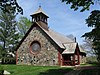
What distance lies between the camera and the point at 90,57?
239 feet

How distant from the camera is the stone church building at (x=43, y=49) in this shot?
38094 mm

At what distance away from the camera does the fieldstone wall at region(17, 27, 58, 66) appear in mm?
38331

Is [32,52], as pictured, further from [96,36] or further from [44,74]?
[96,36]

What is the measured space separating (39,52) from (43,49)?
1.03 m

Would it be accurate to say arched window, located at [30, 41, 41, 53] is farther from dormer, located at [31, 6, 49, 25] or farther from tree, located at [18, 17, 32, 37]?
tree, located at [18, 17, 32, 37]

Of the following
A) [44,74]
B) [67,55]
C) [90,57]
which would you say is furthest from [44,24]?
[90,57]

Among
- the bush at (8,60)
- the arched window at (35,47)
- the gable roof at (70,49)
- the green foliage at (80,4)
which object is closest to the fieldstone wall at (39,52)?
the arched window at (35,47)

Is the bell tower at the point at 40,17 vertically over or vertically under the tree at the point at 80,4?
over

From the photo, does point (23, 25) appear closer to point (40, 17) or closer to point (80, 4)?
point (40, 17)

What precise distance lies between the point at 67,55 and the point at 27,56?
802 cm

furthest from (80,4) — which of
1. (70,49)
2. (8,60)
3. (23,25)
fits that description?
(23,25)

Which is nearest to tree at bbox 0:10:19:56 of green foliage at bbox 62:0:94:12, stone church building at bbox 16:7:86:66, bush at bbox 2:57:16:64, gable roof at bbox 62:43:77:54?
bush at bbox 2:57:16:64

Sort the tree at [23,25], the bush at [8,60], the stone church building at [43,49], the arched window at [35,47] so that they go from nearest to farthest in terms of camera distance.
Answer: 1. the stone church building at [43,49]
2. the arched window at [35,47]
3. the bush at [8,60]
4. the tree at [23,25]

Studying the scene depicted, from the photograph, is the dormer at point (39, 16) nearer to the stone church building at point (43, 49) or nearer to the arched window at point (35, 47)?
the stone church building at point (43, 49)
